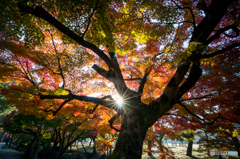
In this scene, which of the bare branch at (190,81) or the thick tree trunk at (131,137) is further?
the bare branch at (190,81)

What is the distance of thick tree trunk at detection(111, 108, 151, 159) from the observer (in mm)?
2626

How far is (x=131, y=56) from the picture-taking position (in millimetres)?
7383

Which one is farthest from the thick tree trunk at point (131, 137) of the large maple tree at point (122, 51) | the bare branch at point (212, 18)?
the bare branch at point (212, 18)

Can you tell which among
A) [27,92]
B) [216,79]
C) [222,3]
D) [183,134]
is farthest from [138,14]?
[183,134]

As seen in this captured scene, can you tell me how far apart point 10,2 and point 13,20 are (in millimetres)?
781

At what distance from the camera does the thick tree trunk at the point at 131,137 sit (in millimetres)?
2626

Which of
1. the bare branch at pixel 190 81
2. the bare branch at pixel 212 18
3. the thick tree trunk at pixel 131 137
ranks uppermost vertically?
the bare branch at pixel 212 18

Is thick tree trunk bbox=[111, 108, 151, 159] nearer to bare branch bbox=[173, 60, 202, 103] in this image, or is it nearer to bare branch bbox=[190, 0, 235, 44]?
bare branch bbox=[173, 60, 202, 103]

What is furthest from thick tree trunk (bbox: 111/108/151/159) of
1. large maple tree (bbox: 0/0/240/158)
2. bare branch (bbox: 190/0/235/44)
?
bare branch (bbox: 190/0/235/44)

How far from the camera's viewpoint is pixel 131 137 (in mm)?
2834

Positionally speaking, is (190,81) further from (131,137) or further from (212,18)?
(131,137)

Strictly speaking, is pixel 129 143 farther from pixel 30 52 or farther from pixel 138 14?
pixel 30 52

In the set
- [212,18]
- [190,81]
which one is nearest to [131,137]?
[190,81]

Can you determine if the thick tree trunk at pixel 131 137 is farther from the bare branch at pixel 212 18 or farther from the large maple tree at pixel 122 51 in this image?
the bare branch at pixel 212 18
